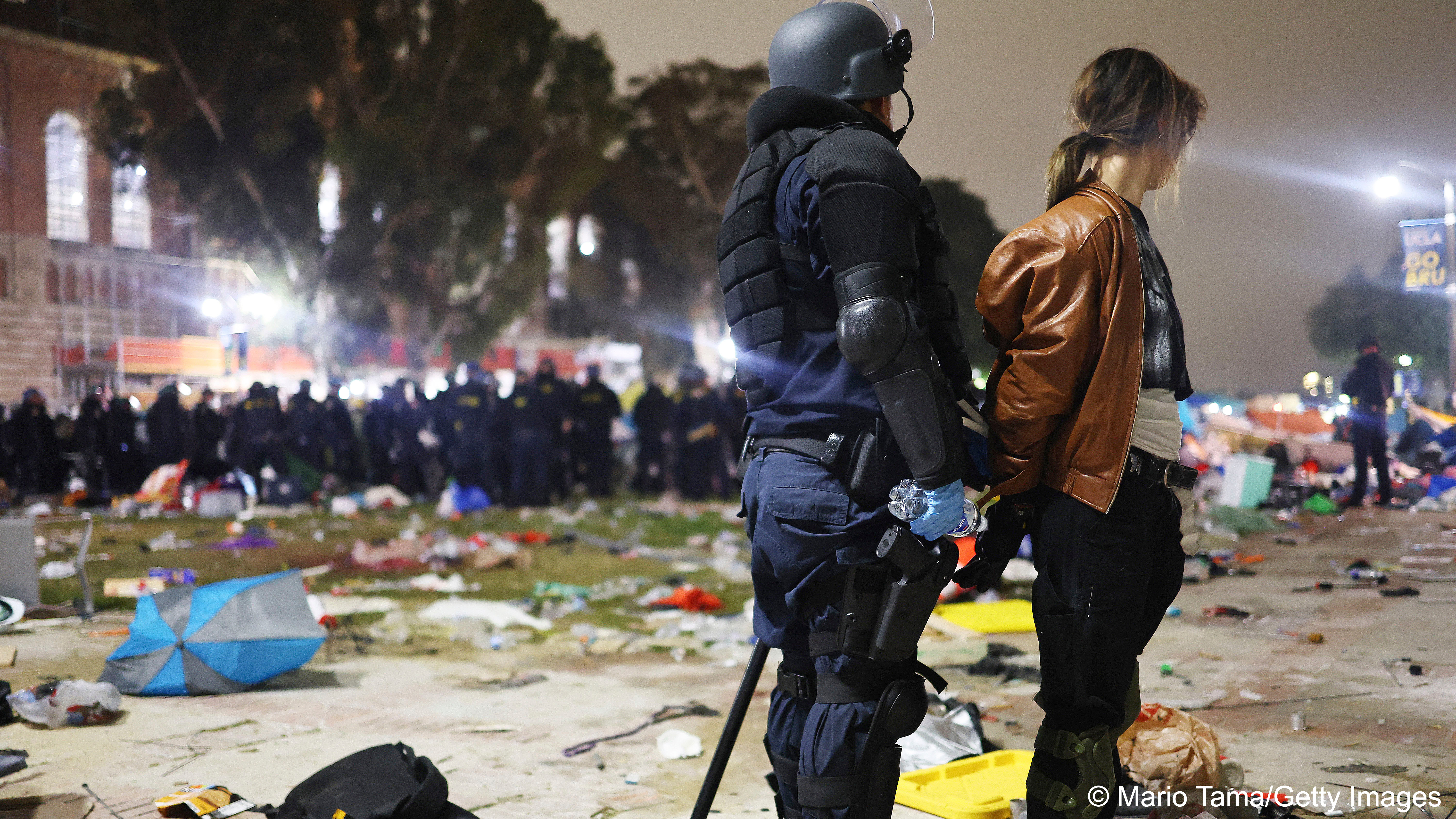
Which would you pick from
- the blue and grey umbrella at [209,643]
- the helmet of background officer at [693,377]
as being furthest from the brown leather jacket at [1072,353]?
the helmet of background officer at [693,377]

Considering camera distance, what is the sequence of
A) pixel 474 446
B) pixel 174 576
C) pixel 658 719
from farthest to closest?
pixel 474 446 < pixel 174 576 < pixel 658 719

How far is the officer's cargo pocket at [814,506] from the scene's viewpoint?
6.24ft

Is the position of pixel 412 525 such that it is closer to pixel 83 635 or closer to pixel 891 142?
pixel 83 635

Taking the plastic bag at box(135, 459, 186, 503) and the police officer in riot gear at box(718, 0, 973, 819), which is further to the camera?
the plastic bag at box(135, 459, 186, 503)

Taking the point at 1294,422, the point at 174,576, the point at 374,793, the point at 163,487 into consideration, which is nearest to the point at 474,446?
the point at 163,487

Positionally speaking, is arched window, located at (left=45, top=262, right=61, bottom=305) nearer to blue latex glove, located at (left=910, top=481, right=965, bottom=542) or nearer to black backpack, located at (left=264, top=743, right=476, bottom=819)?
black backpack, located at (left=264, top=743, right=476, bottom=819)

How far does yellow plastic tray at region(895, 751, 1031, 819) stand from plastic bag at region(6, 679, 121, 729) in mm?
2963

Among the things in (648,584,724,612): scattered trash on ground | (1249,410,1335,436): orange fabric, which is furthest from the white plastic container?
(648,584,724,612): scattered trash on ground

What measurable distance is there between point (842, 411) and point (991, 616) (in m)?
3.83

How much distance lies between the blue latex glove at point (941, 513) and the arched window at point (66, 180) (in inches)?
580

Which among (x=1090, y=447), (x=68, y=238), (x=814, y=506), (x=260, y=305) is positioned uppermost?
(x=68, y=238)

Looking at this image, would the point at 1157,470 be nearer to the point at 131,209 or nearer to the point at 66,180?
the point at 66,180

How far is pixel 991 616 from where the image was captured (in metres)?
5.39

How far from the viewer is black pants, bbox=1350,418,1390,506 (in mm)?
9188
